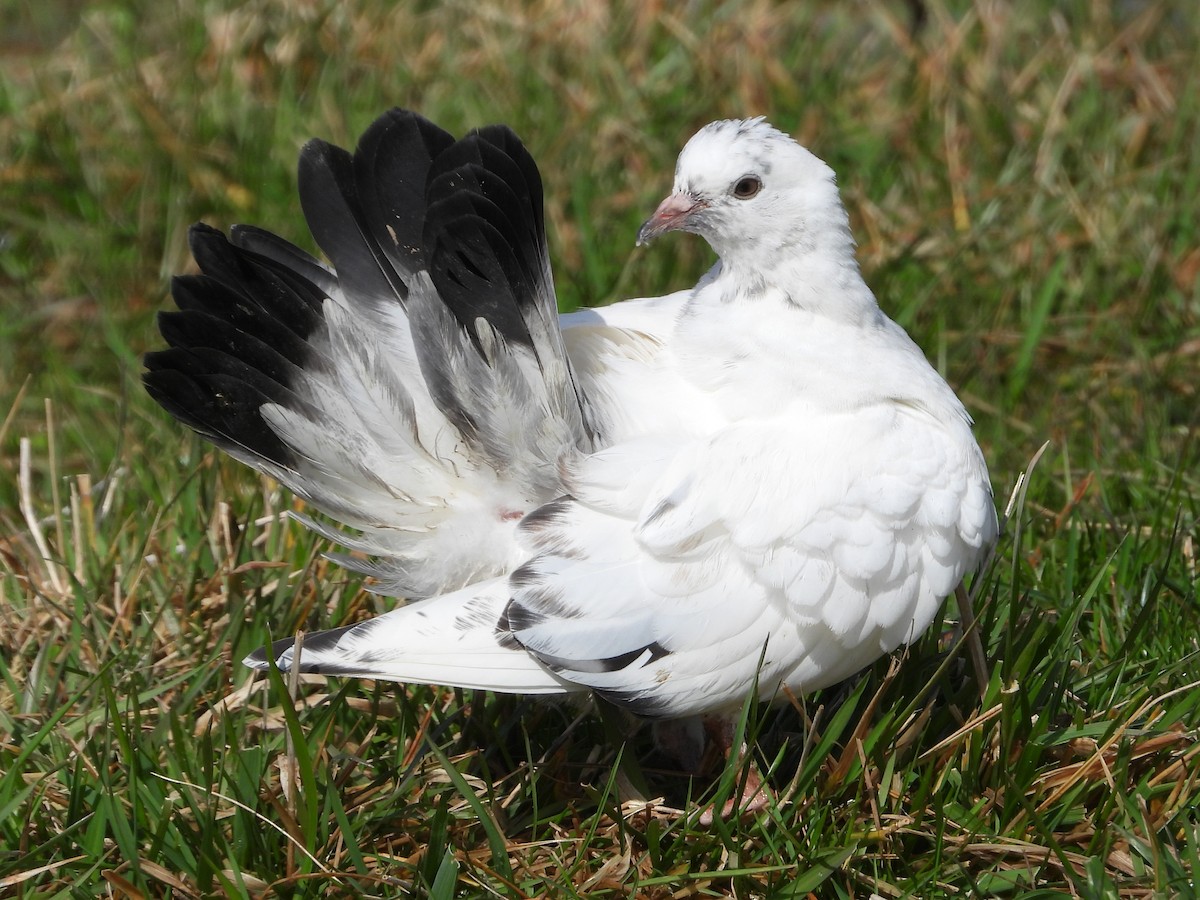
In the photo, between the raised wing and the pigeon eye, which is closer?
the raised wing

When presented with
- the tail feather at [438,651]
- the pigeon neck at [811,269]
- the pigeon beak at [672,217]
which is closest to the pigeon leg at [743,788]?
the tail feather at [438,651]

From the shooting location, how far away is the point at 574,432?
113 inches

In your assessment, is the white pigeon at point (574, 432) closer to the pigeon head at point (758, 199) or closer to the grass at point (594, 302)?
the pigeon head at point (758, 199)

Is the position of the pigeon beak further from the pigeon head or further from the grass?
the grass

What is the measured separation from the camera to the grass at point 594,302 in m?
2.79

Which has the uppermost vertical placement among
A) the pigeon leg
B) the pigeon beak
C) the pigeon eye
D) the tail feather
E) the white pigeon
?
the pigeon eye

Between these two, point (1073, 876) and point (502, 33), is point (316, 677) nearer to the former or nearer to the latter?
point (1073, 876)

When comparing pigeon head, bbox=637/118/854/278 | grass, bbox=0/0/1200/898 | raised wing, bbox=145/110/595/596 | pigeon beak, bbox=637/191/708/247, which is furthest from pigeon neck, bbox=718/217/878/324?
grass, bbox=0/0/1200/898

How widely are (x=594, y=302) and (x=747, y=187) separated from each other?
1.89 m

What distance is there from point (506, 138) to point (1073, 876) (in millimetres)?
1760

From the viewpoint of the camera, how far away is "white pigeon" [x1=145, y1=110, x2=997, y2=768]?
2.72 meters

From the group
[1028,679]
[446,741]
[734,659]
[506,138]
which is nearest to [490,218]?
[506,138]

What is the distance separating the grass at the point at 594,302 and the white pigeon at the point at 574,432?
0.26 m

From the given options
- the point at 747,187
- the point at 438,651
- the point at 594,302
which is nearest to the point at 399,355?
the point at 438,651
